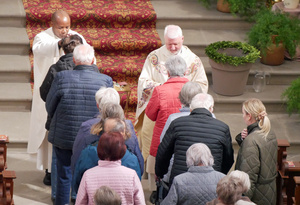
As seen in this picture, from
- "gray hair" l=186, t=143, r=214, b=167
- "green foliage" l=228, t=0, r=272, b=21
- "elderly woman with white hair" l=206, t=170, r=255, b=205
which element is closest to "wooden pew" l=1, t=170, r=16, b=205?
"gray hair" l=186, t=143, r=214, b=167

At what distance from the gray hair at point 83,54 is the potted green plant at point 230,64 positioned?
2.89 m

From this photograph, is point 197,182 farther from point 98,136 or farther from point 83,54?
A: point 83,54

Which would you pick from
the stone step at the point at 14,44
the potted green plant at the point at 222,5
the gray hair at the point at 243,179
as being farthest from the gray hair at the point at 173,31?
the potted green plant at the point at 222,5

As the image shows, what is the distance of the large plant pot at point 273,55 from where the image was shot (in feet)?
31.3

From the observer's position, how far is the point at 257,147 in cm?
579

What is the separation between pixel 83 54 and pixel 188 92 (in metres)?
1.08

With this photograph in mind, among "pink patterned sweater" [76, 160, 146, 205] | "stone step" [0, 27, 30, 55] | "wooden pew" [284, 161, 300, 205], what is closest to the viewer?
"pink patterned sweater" [76, 160, 146, 205]

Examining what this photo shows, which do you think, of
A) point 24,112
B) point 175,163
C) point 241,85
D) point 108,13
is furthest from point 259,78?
point 175,163

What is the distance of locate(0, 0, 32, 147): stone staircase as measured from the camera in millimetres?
8383

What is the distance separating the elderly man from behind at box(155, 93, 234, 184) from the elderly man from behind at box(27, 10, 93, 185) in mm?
2118

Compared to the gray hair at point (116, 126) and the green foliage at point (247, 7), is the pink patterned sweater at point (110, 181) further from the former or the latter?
the green foliage at point (247, 7)

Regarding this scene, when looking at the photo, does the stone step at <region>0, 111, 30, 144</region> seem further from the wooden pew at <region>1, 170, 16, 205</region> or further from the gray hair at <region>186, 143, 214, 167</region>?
the gray hair at <region>186, 143, 214, 167</region>

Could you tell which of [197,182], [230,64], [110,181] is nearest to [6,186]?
[110,181]

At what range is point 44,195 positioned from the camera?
23.9ft
